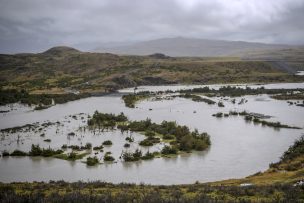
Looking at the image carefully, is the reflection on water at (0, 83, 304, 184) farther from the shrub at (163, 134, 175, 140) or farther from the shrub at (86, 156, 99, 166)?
the shrub at (163, 134, 175, 140)

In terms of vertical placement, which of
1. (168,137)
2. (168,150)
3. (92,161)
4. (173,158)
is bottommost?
(173,158)

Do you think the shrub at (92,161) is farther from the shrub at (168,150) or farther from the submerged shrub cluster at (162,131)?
the shrub at (168,150)

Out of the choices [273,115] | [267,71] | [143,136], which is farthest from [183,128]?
[267,71]

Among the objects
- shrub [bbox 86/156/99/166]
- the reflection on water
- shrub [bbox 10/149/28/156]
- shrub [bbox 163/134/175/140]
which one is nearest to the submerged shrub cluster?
shrub [bbox 163/134/175/140]

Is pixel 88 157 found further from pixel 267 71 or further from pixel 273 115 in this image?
pixel 267 71

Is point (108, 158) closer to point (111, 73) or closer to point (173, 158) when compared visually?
point (173, 158)

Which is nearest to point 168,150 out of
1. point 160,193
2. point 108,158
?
point 108,158
